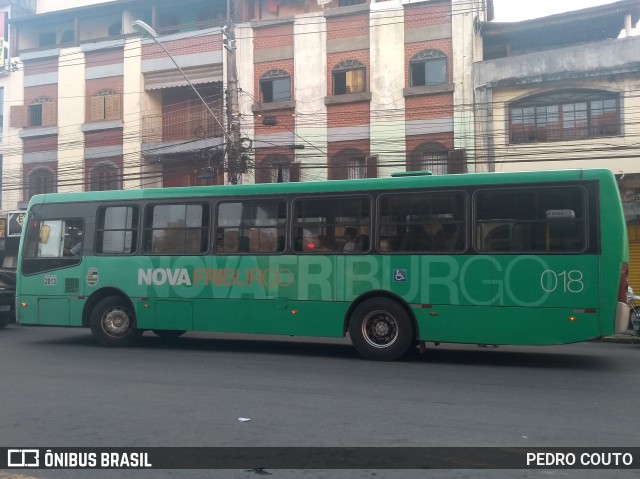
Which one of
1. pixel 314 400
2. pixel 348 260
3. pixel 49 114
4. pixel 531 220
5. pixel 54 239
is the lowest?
pixel 314 400

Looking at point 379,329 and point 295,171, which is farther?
point 295,171

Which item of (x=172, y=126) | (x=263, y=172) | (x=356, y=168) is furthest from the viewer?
(x=172, y=126)

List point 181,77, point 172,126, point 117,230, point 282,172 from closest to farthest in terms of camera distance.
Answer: point 117,230, point 282,172, point 181,77, point 172,126

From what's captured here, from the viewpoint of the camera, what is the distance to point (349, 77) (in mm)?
22969

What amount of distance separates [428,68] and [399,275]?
13489mm

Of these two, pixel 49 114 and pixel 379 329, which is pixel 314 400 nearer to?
pixel 379 329

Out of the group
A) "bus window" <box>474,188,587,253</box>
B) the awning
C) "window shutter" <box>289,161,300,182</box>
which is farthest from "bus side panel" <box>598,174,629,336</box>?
the awning

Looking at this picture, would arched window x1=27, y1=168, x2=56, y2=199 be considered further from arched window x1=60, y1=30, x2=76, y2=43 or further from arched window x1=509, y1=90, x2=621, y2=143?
arched window x1=509, y1=90, x2=621, y2=143

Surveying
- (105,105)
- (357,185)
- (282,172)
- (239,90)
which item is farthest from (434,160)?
(105,105)

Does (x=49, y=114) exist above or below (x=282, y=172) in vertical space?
above

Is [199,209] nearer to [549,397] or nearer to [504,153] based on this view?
[549,397]

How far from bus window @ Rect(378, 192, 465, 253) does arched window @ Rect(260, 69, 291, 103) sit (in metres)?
14.1

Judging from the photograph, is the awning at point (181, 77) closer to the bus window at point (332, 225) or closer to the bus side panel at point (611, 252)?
the bus window at point (332, 225)

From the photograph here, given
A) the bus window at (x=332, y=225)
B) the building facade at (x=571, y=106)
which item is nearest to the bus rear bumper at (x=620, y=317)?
the bus window at (x=332, y=225)
